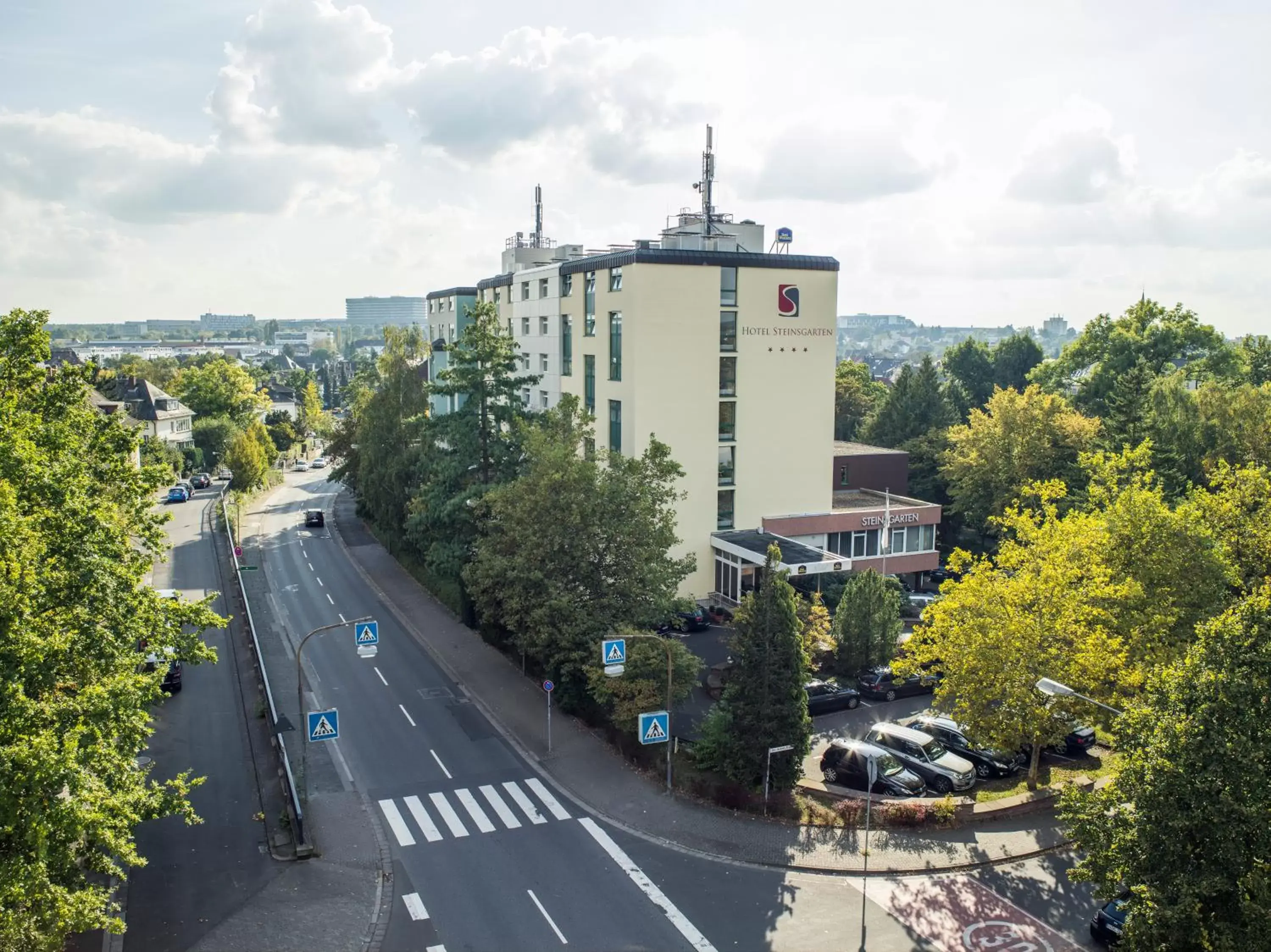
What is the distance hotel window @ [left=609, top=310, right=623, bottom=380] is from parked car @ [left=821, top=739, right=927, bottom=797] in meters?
24.0

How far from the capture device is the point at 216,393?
365 feet

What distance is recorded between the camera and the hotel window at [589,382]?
5262 centimetres

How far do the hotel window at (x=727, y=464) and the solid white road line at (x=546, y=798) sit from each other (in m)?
23.0

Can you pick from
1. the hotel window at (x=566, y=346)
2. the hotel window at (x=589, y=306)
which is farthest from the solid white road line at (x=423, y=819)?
the hotel window at (x=566, y=346)

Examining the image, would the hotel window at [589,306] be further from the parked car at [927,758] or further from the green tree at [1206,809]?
the green tree at [1206,809]

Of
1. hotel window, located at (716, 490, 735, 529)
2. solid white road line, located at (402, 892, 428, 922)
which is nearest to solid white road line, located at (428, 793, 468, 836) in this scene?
solid white road line, located at (402, 892, 428, 922)

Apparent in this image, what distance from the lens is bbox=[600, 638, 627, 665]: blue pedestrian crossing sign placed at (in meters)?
29.1

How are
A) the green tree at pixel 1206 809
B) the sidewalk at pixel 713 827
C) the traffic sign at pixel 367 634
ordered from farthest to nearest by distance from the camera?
the traffic sign at pixel 367 634
the sidewalk at pixel 713 827
the green tree at pixel 1206 809

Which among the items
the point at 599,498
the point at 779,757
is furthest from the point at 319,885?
the point at 599,498

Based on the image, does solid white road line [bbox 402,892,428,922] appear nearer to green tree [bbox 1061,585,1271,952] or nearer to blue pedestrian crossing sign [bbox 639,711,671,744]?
blue pedestrian crossing sign [bbox 639,711,671,744]

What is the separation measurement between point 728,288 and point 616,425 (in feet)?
30.2

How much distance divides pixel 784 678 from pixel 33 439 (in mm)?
20159

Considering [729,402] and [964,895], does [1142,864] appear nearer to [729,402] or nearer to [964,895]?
[964,895]

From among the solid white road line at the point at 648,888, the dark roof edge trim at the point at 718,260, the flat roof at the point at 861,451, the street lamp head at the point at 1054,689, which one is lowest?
the solid white road line at the point at 648,888
